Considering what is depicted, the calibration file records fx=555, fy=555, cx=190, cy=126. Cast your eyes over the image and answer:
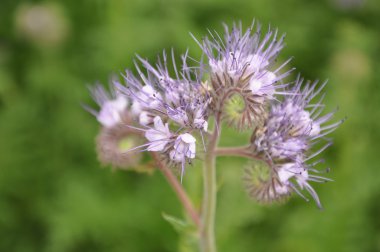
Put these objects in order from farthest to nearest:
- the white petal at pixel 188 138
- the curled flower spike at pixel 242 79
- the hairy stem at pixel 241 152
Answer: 1. the hairy stem at pixel 241 152
2. the curled flower spike at pixel 242 79
3. the white petal at pixel 188 138

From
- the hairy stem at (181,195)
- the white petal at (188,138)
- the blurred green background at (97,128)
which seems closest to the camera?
the white petal at (188,138)

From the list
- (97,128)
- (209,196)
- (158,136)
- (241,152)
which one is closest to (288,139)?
(241,152)

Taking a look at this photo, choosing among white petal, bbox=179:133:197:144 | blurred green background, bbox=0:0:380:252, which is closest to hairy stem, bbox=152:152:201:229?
white petal, bbox=179:133:197:144

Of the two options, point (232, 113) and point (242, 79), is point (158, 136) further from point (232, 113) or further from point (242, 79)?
point (242, 79)

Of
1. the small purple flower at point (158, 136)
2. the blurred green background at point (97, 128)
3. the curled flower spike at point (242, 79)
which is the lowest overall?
the small purple flower at point (158, 136)

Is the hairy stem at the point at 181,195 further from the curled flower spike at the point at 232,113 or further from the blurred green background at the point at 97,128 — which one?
the blurred green background at the point at 97,128

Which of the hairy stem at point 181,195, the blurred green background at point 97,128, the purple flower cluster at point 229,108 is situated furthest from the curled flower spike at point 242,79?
the blurred green background at point 97,128

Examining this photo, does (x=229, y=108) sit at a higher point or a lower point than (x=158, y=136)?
higher

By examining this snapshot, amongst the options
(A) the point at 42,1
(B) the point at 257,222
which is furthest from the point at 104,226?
(A) the point at 42,1
